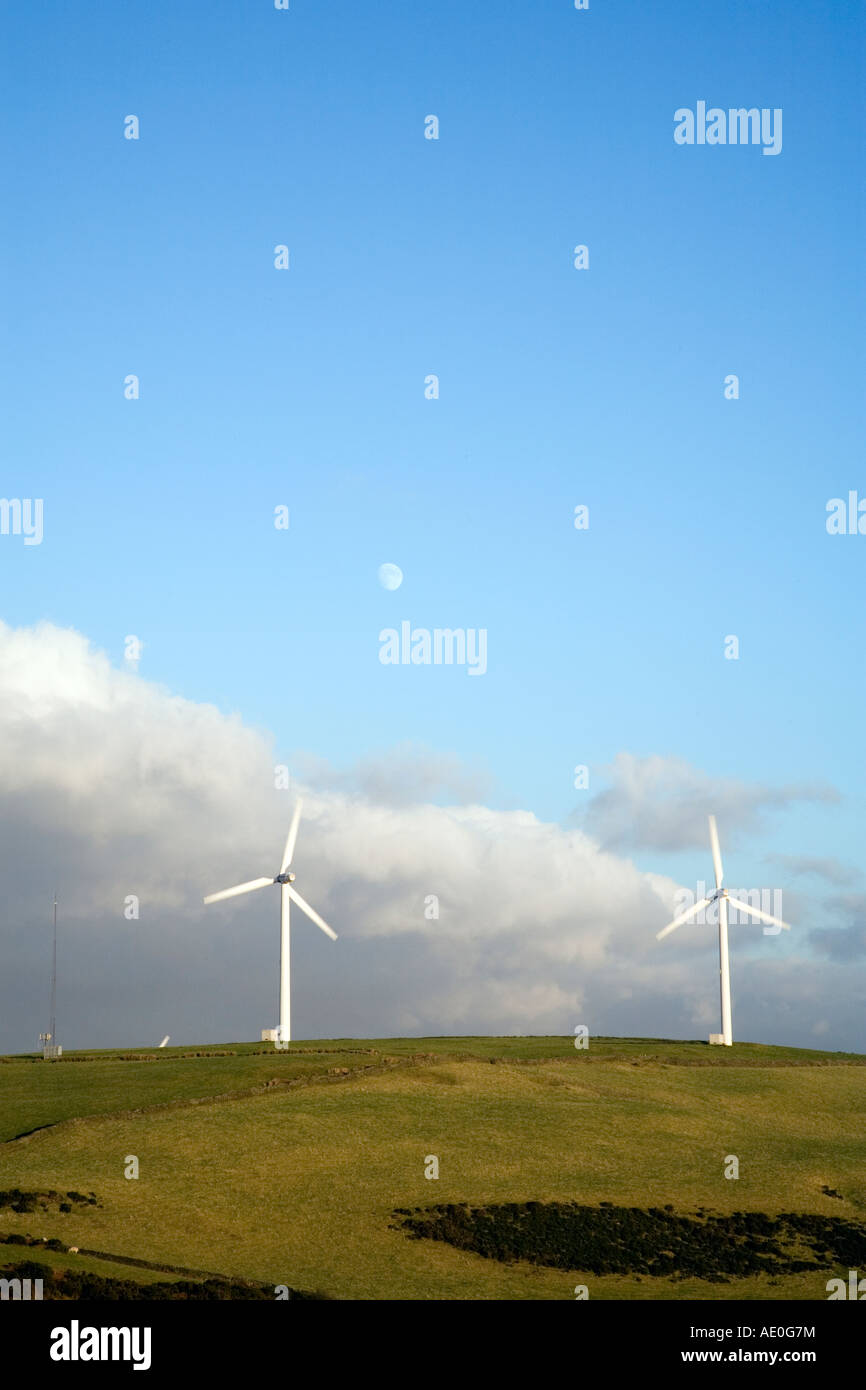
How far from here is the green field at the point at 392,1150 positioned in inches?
2382

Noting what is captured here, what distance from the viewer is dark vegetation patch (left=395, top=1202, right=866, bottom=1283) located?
63.5m

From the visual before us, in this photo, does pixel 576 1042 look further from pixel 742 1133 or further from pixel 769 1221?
pixel 769 1221

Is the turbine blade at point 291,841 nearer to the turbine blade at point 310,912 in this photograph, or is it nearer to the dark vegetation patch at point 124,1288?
the turbine blade at point 310,912

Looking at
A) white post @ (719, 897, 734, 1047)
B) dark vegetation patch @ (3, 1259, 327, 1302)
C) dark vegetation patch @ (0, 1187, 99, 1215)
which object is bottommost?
dark vegetation patch @ (3, 1259, 327, 1302)

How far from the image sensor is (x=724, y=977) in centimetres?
12850

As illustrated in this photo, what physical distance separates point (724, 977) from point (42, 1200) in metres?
79.2

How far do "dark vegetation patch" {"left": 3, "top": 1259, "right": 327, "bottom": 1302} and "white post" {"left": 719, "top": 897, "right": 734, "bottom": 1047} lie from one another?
3110 inches

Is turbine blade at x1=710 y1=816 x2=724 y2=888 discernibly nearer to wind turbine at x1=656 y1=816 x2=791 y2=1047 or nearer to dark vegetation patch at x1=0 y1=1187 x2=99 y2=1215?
wind turbine at x1=656 y1=816 x2=791 y2=1047

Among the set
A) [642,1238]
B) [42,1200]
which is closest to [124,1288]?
[42,1200]

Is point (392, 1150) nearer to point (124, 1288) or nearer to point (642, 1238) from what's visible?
point (642, 1238)

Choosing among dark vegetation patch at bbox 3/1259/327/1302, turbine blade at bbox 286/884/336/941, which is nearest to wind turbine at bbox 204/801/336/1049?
turbine blade at bbox 286/884/336/941

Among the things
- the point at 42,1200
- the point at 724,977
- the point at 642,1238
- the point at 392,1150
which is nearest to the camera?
the point at 42,1200
